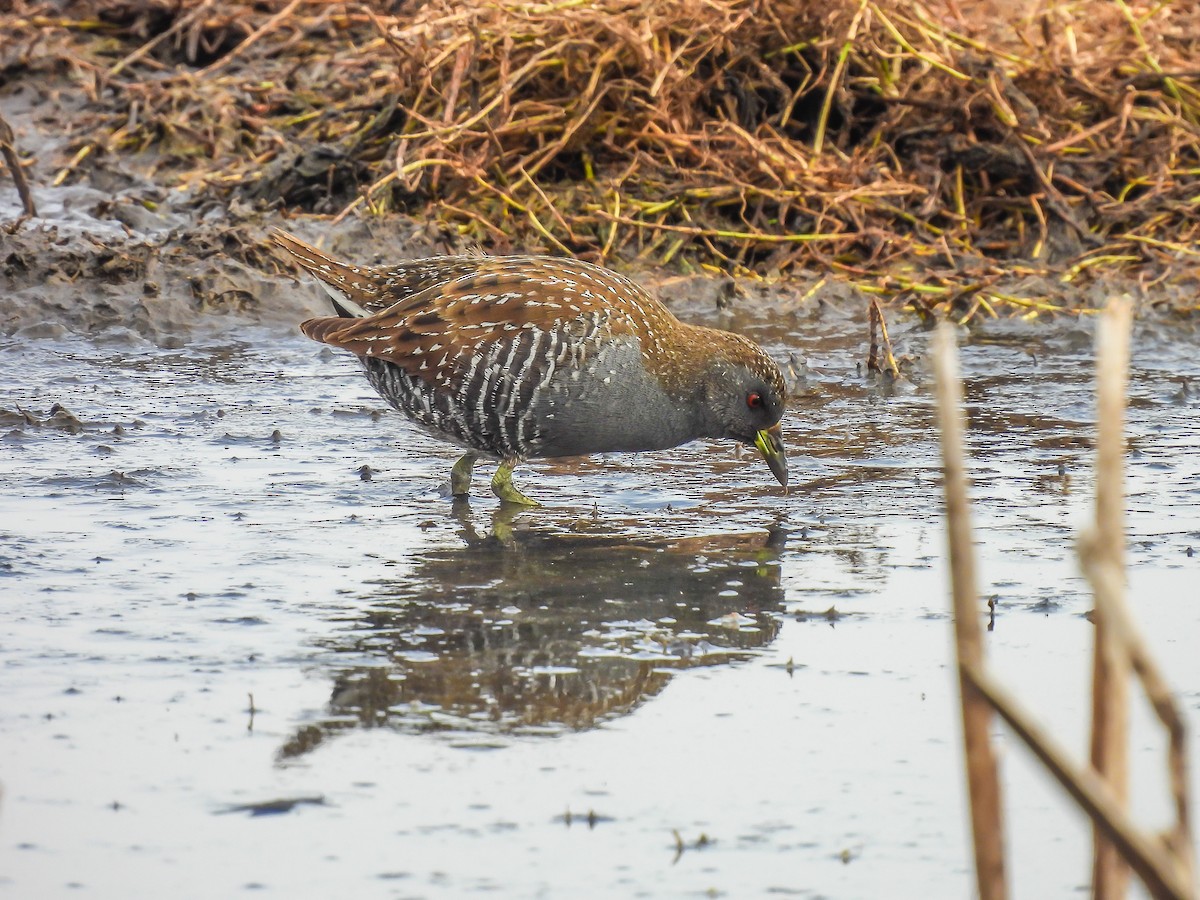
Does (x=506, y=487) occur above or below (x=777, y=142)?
below

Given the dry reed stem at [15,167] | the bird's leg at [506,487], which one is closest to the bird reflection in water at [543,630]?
the bird's leg at [506,487]

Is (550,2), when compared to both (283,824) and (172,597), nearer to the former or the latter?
(172,597)

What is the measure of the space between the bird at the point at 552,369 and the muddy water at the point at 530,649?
23cm

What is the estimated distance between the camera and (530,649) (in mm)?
4242

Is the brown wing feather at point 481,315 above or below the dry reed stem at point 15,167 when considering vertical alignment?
below

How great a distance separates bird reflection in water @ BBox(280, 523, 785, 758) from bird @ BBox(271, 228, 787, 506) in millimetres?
447

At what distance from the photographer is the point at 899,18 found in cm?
941

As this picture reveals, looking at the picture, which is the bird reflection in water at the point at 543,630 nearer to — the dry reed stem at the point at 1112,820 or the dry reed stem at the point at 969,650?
the dry reed stem at the point at 969,650

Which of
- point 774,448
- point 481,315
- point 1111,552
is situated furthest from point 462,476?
point 1111,552

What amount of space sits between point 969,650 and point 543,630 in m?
2.52

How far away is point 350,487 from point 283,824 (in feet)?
8.49

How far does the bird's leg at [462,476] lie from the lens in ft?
19.2

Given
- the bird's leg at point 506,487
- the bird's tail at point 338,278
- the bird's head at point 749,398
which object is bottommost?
the bird's leg at point 506,487

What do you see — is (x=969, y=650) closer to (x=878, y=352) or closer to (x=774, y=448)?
(x=774, y=448)
